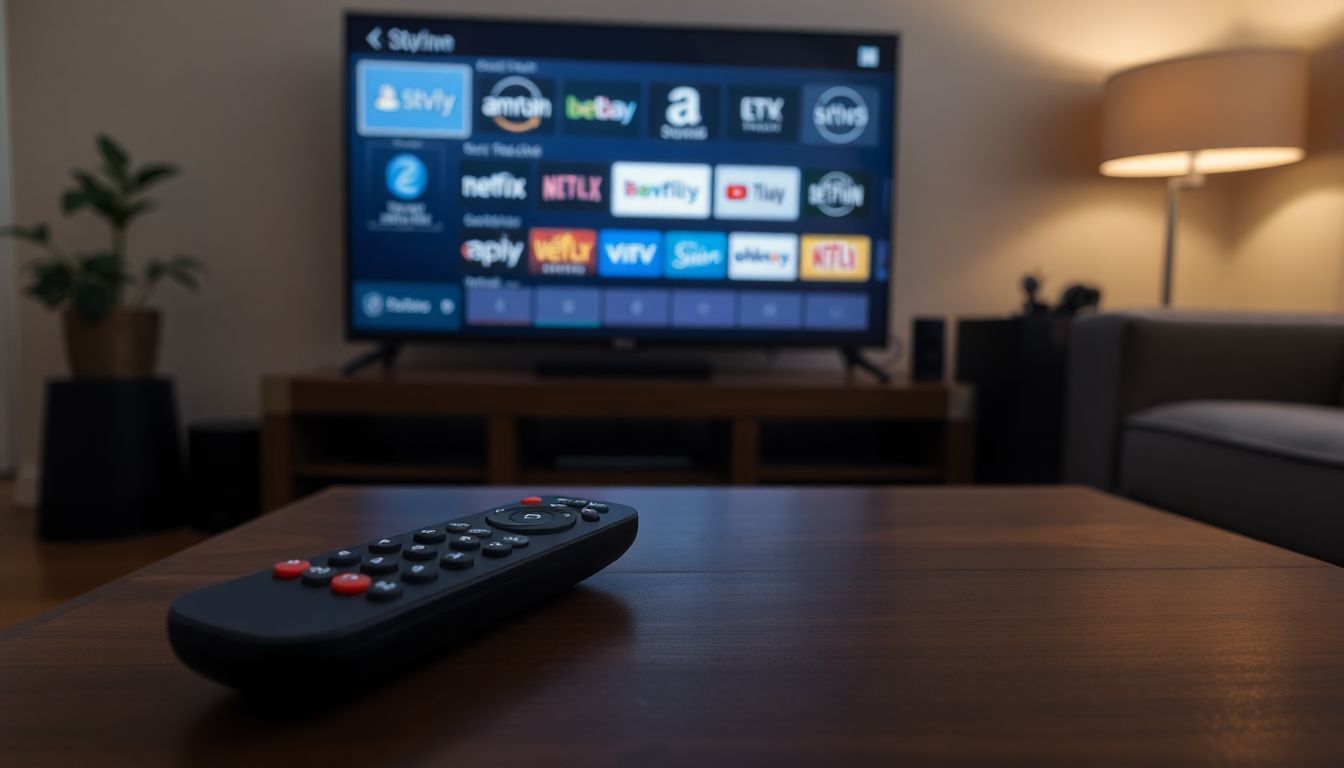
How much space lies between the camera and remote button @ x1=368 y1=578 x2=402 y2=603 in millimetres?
308

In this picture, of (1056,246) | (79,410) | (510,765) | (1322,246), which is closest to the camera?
(510,765)

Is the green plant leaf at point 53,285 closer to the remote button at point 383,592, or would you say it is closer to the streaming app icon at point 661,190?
the streaming app icon at point 661,190

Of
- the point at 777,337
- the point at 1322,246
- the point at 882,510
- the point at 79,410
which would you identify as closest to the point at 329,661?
the point at 882,510

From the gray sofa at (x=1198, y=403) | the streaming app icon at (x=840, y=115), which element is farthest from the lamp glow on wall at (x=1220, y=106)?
the streaming app icon at (x=840, y=115)

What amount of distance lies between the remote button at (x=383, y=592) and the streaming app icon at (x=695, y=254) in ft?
5.14

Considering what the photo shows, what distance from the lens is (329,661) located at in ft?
0.89

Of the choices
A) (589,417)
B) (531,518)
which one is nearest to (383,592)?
(531,518)

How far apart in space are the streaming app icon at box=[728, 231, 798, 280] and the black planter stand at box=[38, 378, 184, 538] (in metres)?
1.38

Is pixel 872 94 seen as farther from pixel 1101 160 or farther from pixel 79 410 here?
pixel 79 410

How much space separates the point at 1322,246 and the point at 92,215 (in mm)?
3192

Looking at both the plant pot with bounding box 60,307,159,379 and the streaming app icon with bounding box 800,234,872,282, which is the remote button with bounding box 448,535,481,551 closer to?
the streaming app icon with bounding box 800,234,872,282

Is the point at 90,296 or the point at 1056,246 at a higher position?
the point at 1056,246

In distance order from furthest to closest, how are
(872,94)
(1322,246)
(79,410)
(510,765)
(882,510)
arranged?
1. (1322,246)
2. (872,94)
3. (79,410)
4. (882,510)
5. (510,765)

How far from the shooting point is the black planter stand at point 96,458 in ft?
5.56
